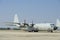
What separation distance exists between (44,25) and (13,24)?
23888 mm

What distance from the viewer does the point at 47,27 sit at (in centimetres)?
5103

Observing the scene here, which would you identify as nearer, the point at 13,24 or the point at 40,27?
the point at 40,27

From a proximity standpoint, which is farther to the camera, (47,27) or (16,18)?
(16,18)

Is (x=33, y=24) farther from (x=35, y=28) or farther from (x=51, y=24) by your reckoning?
(x=51, y=24)

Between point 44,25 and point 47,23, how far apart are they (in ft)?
3.77

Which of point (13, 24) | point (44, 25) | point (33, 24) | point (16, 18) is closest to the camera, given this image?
point (44, 25)

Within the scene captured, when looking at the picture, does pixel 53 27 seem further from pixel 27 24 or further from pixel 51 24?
pixel 27 24

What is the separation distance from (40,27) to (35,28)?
177cm

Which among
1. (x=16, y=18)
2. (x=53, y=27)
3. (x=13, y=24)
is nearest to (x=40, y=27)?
(x=53, y=27)

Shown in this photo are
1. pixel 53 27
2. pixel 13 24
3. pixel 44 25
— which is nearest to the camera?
pixel 53 27

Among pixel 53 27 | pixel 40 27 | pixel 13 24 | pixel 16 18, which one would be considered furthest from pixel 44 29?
pixel 16 18

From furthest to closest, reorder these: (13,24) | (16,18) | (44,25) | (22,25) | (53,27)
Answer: (16,18) < (13,24) < (22,25) < (44,25) < (53,27)

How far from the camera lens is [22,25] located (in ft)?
201

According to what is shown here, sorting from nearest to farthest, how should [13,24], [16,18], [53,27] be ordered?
[53,27]
[13,24]
[16,18]
